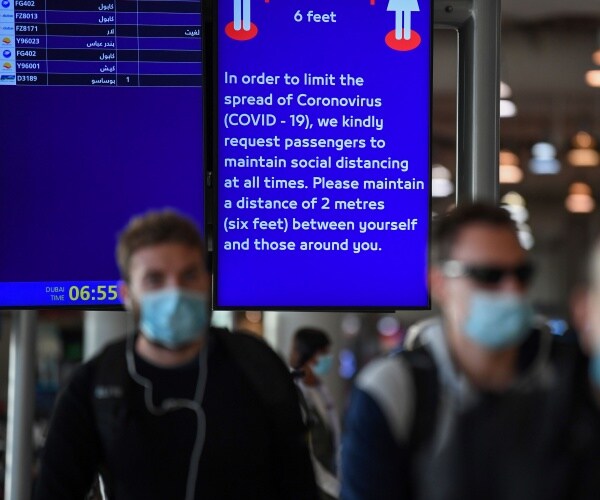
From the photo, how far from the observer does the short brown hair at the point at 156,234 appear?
2666 millimetres

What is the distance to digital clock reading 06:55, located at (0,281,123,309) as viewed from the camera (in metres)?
4.21

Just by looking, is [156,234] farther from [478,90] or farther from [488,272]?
[478,90]

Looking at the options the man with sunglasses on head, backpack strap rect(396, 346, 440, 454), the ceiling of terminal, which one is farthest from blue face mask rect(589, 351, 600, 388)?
the ceiling of terminal

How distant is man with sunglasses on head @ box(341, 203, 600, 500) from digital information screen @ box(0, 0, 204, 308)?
6.20 ft

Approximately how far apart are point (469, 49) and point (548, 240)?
101ft

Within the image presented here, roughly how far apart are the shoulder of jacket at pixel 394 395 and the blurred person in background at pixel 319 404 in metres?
3.41

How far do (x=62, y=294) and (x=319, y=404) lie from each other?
316 centimetres

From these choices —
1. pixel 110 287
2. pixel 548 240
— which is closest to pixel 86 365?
pixel 110 287

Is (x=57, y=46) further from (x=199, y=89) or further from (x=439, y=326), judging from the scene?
(x=439, y=326)

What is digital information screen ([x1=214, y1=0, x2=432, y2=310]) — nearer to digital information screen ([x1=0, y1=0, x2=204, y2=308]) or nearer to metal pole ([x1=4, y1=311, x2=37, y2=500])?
digital information screen ([x1=0, y1=0, x2=204, y2=308])

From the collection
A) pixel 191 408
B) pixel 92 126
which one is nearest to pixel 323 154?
pixel 92 126

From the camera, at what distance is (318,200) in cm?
428

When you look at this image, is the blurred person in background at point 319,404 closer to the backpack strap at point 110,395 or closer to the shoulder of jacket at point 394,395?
the backpack strap at point 110,395

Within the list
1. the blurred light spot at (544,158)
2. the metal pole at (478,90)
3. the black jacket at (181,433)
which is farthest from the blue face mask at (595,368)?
the blurred light spot at (544,158)
